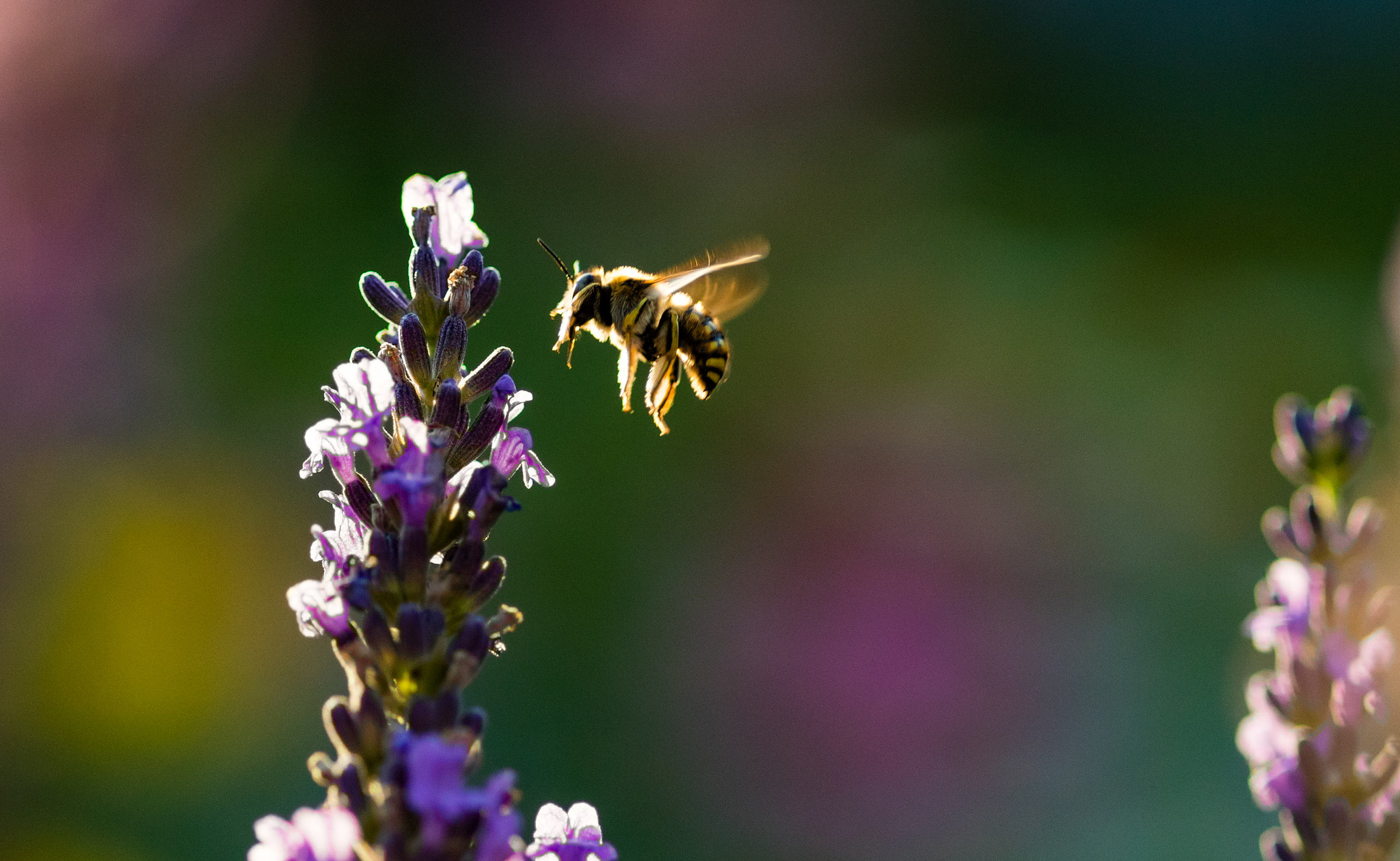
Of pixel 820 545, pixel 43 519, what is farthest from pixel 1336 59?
pixel 43 519

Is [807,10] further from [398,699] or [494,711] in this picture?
[398,699]

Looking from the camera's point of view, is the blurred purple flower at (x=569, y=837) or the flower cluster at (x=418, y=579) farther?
the blurred purple flower at (x=569, y=837)

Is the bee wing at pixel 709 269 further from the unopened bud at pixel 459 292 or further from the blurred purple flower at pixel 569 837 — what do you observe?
the blurred purple flower at pixel 569 837

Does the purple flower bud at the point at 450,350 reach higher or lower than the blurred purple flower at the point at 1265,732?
higher

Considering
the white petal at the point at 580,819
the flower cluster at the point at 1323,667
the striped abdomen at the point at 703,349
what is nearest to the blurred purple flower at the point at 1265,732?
the flower cluster at the point at 1323,667

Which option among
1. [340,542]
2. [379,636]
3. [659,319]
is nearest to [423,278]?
[340,542]

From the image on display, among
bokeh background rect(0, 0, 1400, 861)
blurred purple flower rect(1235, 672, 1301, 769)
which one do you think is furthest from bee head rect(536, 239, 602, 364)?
bokeh background rect(0, 0, 1400, 861)

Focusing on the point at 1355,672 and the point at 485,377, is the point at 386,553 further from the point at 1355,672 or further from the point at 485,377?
the point at 1355,672
